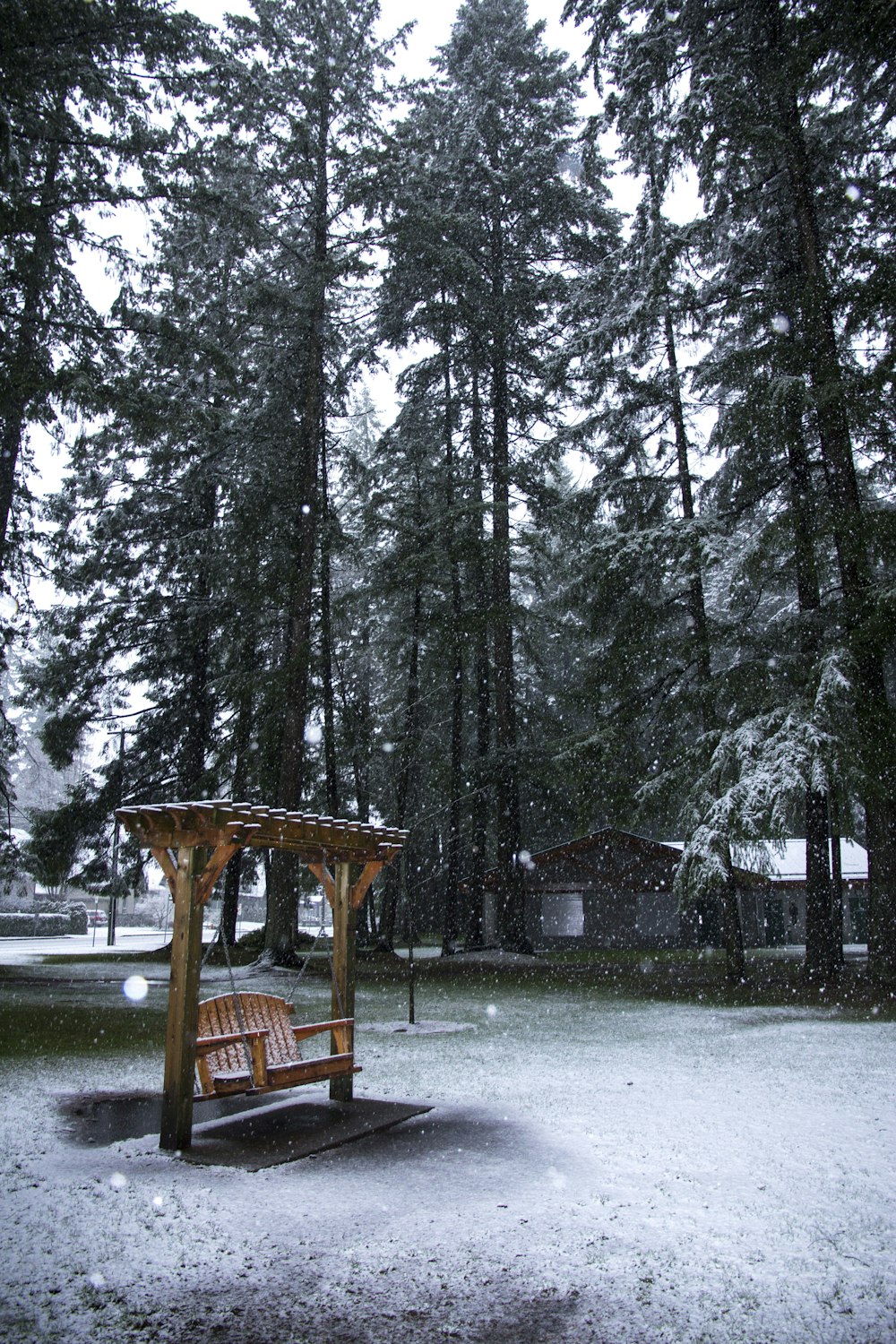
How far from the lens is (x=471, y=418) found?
93.4 feet

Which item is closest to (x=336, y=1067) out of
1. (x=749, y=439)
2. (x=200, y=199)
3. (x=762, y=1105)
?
(x=762, y=1105)

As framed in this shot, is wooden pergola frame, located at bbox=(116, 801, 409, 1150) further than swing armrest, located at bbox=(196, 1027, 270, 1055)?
No

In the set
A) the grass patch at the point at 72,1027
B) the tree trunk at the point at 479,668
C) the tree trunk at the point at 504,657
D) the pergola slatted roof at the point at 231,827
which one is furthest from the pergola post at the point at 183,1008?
the tree trunk at the point at 479,668

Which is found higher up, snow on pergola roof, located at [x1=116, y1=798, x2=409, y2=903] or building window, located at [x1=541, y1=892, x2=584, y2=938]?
snow on pergola roof, located at [x1=116, y1=798, x2=409, y2=903]

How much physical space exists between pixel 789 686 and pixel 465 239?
16.6m

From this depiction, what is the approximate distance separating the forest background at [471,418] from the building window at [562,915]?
25.1 feet

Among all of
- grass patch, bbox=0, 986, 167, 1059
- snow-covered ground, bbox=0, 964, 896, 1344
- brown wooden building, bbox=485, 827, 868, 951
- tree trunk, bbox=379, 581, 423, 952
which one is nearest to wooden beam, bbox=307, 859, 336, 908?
snow-covered ground, bbox=0, 964, 896, 1344

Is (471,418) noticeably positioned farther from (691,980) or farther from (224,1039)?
(224,1039)

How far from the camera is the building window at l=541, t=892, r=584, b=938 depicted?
124ft

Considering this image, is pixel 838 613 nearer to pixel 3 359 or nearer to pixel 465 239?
pixel 3 359

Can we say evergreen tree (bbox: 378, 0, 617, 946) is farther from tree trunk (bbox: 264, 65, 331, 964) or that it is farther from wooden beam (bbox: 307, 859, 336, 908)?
wooden beam (bbox: 307, 859, 336, 908)

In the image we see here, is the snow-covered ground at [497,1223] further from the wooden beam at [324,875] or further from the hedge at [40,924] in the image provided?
the hedge at [40,924]

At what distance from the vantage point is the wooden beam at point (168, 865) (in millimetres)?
6758

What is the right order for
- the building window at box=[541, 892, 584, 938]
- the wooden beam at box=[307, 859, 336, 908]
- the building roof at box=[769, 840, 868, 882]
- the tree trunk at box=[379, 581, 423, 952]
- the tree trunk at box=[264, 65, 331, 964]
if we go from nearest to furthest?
1. the wooden beam at box=[307, 859, 336, 908]
2. the tree trunk at box=[264, 65, 331, 964]
3. the tree trunk at box=[379, 581, 423, 952]
4. the building roof at box=[769, 840, 868, 882]
5. the building window at box=[541, 892, 584, 938]
